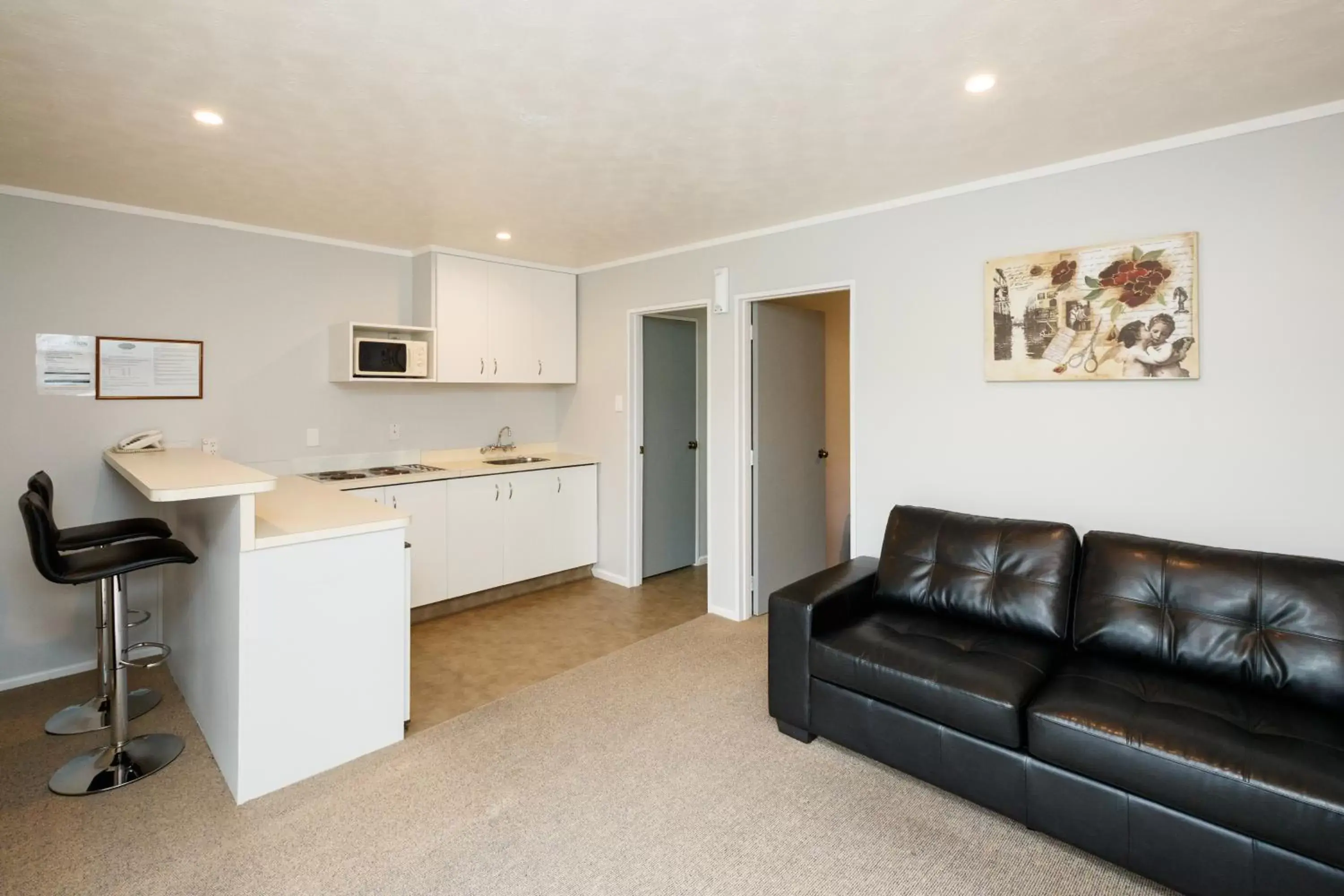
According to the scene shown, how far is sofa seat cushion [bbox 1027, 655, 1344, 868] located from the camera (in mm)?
1590

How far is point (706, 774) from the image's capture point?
245 centimetres

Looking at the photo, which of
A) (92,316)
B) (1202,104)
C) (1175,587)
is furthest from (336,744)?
(1202,104)

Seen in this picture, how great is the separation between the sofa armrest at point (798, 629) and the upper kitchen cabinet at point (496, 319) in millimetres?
2755

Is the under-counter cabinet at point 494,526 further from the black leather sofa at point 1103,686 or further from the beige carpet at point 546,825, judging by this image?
the black leather sofa at point 1103,686

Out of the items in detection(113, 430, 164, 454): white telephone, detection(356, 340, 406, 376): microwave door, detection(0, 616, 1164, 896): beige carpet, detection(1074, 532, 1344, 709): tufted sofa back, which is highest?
detection(356, 340, 406, 376): microwave door

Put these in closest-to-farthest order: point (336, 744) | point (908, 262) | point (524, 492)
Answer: point (336, 744) < point (908, 262) < point (524, 492)

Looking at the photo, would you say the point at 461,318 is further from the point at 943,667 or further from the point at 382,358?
the point at 943,667

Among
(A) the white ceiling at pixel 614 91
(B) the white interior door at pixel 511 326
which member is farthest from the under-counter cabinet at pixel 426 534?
(A) the white ceiling at pixel 614 91

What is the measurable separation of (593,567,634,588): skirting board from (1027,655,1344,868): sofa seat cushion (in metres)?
3.14

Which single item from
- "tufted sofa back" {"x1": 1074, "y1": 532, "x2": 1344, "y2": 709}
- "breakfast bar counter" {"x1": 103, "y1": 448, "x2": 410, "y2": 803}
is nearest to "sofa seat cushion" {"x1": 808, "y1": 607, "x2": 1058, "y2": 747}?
"tufted sofa back" {"x1": 1074, "y1": 532, "x2": 1344, "y2": 709}

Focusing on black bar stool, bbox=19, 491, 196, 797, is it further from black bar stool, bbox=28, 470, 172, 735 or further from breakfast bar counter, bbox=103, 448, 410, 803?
breakfast bar counter, bbox=103, 448, 410, 803

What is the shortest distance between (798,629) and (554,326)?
312 centimetres

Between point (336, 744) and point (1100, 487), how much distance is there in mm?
3190

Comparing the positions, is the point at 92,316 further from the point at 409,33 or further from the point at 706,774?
the point at 706,774
